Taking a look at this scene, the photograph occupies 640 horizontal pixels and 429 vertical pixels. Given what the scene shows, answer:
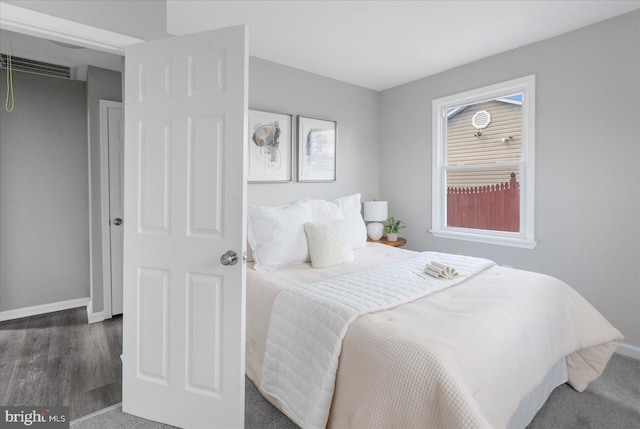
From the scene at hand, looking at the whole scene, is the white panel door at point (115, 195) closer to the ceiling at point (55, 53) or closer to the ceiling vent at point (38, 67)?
the ceiling at point (55, 53)

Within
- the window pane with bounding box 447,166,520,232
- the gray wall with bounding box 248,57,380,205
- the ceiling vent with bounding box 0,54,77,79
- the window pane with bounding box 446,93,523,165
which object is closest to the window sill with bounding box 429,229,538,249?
the window pane with bounding box 447,166,520,232

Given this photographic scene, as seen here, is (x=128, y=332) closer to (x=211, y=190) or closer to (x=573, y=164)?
(x=211, y=190)

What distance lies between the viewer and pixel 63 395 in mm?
2066

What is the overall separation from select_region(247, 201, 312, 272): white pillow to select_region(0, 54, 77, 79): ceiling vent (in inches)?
94.6

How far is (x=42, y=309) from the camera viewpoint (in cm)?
346

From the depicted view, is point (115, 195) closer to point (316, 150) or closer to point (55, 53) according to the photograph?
point (55, 53)

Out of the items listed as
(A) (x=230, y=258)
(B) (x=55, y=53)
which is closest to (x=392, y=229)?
(A) (x=230, y=258)

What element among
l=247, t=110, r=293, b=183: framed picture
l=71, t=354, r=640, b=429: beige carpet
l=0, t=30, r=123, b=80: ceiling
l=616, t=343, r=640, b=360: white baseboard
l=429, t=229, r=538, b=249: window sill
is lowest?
l=71, t=354, r=640, b=429: beige carpet

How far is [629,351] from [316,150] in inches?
126

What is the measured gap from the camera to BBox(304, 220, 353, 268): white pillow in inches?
105

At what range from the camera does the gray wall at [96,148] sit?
322cm

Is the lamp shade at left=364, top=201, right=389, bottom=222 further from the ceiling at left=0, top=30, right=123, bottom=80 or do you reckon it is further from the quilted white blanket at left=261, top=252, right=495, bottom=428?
the ceiling at left=0, top=30, right=123, bottom=80

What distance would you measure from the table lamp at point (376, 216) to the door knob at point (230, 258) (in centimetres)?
253

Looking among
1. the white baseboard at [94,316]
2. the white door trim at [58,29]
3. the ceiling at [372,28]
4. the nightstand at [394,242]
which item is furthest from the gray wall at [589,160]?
the white baseboard at [94,316]
